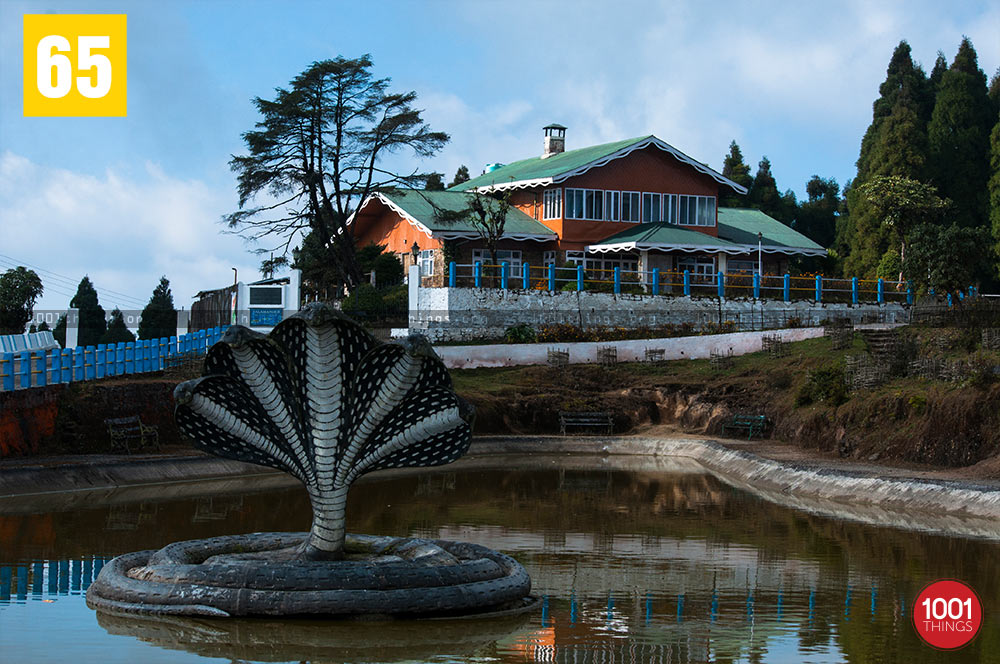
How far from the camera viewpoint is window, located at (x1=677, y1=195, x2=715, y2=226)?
5409cm

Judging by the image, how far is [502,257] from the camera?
51344 millimetres

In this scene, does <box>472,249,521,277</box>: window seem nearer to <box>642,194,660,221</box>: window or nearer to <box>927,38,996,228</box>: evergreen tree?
<box>642,194,660,221</box>: window

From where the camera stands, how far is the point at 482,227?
163ft

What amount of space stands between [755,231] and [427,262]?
15.6 metres

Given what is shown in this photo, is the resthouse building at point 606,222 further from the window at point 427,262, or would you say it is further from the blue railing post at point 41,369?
the blue railing post at point 41,369

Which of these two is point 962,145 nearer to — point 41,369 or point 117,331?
point 117,331

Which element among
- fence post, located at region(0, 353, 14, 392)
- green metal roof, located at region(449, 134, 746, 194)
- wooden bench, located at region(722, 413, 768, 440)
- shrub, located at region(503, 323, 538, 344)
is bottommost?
wooden bench, located at region(722, 413, 768, 440)

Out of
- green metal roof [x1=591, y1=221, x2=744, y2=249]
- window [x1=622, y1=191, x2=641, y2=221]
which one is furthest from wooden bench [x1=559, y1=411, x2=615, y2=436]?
window [x1=622, y1=191, x2=641, y2=221]

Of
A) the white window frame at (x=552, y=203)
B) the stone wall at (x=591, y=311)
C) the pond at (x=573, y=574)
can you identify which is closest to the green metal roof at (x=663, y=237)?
the white window frame at (x=552, y=203)

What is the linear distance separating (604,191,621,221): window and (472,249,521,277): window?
4237 mm

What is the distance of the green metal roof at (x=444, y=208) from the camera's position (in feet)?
161

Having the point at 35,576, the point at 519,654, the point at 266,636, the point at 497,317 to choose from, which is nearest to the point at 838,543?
the point at 519,654

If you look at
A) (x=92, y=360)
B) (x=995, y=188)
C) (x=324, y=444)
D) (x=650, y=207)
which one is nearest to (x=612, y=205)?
(x=650, y=207)

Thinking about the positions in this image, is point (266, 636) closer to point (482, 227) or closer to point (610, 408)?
point (610, 408)
